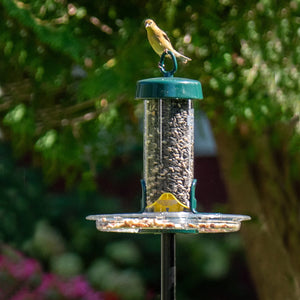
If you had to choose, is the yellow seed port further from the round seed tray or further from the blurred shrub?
the blurred shrub

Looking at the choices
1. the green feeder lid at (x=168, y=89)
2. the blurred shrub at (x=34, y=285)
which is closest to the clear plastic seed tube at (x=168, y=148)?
the green feeder lid at (x=168, y=89)

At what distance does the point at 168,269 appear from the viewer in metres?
2.72

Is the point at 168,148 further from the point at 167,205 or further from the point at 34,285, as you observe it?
Answer: the point at 34,285

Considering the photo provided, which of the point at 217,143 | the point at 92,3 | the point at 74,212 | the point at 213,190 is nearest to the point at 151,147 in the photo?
the point at 92,3

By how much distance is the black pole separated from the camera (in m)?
2.71

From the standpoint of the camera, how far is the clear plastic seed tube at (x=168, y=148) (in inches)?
122

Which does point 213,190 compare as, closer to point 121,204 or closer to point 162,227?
point 121,204

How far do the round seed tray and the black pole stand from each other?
12 cm

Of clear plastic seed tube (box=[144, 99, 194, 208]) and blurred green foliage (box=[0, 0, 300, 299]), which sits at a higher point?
blurred green foliage (box=[0, 0, 300, 299])

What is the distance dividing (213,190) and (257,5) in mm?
4585

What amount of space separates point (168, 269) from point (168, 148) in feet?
2.01

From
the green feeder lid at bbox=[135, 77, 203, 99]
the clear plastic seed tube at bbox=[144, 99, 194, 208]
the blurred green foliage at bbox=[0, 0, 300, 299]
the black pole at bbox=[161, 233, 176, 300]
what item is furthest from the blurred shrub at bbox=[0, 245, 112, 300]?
the green feeder lid at bbox=[135, 77, 203, 99]

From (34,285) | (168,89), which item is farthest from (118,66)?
(34,285)

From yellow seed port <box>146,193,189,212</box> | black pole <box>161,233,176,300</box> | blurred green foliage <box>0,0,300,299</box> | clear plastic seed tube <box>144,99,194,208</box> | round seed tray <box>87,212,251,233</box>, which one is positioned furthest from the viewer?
blurred green foliage <box>0,0,300,299</box>
